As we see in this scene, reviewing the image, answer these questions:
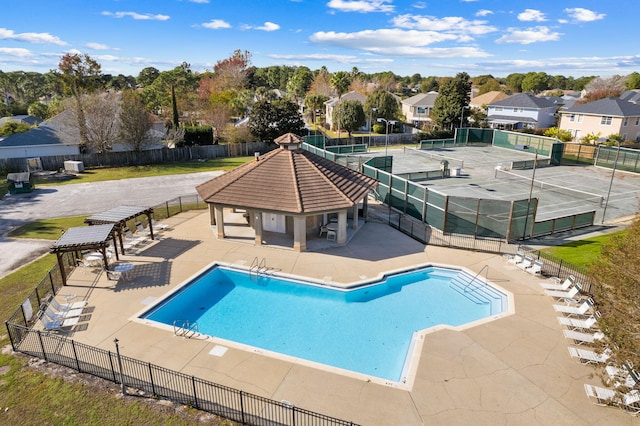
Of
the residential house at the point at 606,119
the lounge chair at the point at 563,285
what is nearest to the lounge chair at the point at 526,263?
the lounge chair at the point at 563,285

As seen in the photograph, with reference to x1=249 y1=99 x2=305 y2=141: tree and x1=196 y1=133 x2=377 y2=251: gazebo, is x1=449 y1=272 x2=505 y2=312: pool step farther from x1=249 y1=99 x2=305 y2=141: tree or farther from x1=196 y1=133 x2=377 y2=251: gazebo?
x1=249 y1=99 x2=305 y2=141: tree

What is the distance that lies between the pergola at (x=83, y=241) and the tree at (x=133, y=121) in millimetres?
31001

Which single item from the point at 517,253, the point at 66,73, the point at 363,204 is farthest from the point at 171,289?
the point at 66,73

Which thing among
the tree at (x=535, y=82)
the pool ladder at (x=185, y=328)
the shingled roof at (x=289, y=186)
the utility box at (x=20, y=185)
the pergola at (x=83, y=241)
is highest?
the tree at (x=535, y=82)

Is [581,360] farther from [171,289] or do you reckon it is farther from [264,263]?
[171,289]

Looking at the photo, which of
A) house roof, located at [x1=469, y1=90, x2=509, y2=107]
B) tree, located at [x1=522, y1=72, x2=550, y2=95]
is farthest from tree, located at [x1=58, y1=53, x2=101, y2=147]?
tree, located at [x1=522, y1=72, x2=550, y2=95]

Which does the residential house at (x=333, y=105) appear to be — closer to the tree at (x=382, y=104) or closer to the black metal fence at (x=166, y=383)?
the tree at (x=382, y=104)

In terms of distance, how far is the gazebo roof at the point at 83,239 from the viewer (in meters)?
18.4

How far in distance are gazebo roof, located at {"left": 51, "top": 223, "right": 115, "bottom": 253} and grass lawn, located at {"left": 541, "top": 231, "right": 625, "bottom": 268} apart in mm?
24179

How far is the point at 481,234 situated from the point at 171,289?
18276 millimetres

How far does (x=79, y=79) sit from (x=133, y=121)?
8.47m

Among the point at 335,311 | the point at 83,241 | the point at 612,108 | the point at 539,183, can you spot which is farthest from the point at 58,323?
the point at 612,108

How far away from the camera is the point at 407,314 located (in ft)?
58.3

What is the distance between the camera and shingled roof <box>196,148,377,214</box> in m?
23.0
